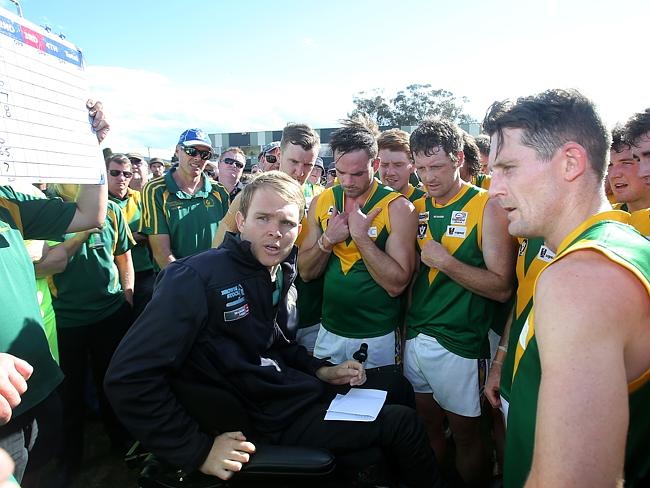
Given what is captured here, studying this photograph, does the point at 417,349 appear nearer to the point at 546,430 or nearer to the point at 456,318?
the point at 456,318

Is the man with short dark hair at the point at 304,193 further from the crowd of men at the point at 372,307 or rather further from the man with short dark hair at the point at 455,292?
the man with short dark hair at the point at 455,292

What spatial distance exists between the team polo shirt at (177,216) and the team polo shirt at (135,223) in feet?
1.04

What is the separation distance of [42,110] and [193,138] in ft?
8.75

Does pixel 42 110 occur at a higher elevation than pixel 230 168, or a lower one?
higher

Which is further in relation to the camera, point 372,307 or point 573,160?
point 372,307

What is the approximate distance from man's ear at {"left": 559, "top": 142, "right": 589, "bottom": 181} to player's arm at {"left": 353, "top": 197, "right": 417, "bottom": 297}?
152 cm

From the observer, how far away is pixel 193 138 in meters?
4.22

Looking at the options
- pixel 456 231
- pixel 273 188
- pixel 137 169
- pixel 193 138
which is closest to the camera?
pixel 273 188

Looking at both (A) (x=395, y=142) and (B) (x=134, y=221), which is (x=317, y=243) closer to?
(A) (x=395, y=142)

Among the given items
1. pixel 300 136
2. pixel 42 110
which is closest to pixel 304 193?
pixel 300 136

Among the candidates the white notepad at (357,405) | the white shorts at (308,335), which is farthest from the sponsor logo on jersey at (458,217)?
the white shorts at (308,335)

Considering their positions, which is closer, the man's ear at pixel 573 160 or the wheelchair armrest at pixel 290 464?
the man's ear at pixel 573 160

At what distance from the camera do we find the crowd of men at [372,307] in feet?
3.12

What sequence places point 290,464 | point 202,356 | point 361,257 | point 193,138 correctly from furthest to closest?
point 193,138 → point 361,257 → point 202,356 → point 290,464
